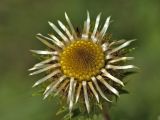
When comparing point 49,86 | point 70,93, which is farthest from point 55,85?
point 70,93

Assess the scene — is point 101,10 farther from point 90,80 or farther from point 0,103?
point 90,80

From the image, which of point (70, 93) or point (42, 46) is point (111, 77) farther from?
point (42, 46)

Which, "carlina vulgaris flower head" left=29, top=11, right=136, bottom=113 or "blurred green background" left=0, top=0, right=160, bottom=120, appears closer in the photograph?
"carlina vulgaris flower head" left=29, top=11, right=136, bottom=113

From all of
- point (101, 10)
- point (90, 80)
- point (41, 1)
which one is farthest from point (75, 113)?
point (41, 1)

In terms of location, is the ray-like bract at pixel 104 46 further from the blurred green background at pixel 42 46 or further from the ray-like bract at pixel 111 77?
the blurred green background at pixel 42 46

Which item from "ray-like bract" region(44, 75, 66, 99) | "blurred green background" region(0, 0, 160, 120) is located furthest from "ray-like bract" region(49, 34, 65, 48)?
"blurred green background" region(0, 0, 160, 120)

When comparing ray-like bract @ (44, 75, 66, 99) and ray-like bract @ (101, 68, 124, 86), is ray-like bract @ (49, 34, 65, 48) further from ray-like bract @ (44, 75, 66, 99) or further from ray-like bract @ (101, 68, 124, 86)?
ray-like bract @ (101, 68, 124, 86)
